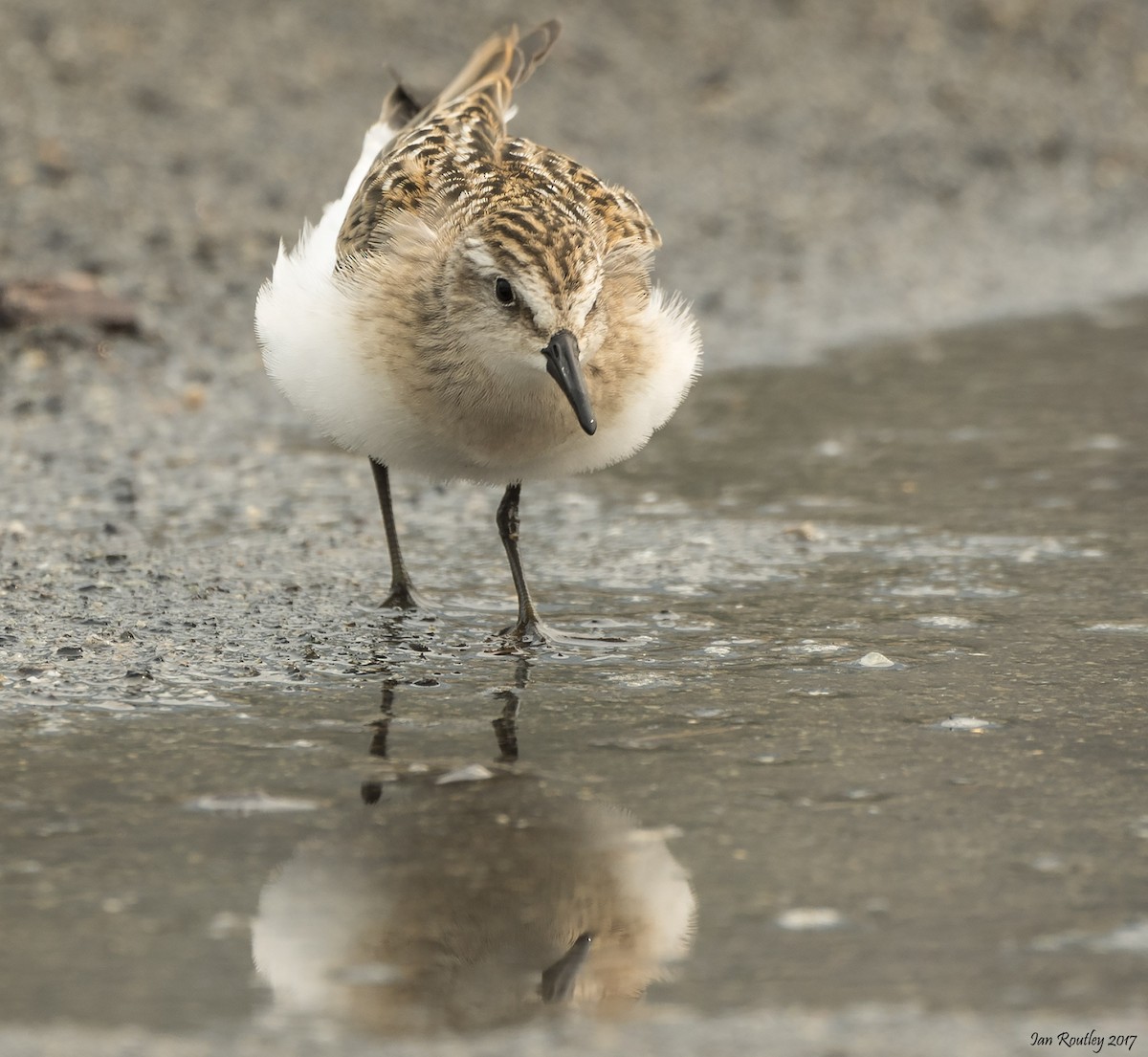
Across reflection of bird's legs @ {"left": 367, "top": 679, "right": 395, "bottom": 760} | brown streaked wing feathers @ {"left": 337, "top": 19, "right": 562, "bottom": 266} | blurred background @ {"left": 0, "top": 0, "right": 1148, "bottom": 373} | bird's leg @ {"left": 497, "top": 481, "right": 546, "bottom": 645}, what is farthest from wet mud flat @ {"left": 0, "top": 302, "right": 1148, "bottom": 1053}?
blurred background @ {"left": 0, "top": 0, "right": 1148, "bottom": 373}

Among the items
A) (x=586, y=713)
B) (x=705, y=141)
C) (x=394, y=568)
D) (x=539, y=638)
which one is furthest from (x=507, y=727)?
(x=705, y=141)

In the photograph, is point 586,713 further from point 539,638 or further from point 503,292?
point 503,292

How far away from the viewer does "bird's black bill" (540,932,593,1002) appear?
9.86ft

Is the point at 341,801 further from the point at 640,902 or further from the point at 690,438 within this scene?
the point at 690,438

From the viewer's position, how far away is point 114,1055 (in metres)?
2.76

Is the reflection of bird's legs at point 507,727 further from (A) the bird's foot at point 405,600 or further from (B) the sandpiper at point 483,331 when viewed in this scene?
(A) the bird's foot at point 405,600

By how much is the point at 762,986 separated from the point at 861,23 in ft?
36.4

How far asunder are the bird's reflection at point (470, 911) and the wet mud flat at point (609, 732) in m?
0.01

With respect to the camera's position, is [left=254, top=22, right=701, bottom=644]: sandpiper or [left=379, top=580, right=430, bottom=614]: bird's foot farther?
[left=379, top=580, right=430, bottom=614]: bird's foot

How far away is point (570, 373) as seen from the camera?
4.62 meters

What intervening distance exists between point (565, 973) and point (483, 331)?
2.18 meters

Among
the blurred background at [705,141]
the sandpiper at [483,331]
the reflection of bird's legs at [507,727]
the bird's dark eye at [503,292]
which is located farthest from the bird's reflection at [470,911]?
the blurred background at [705,141]

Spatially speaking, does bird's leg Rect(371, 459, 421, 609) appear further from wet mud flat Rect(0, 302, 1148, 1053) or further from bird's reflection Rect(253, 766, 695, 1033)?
bird's reflection Rect(253, 766, 695, 1033)

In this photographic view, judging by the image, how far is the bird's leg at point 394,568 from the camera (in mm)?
5348
